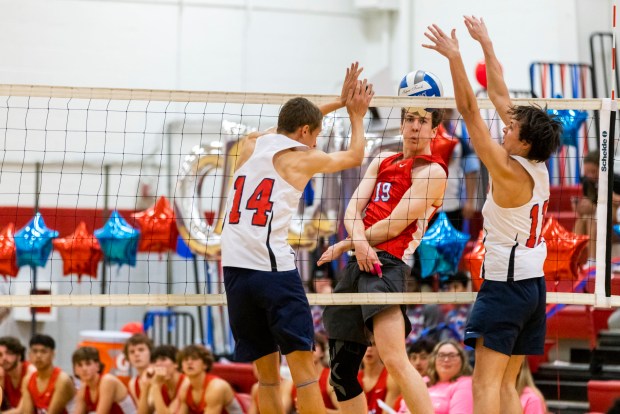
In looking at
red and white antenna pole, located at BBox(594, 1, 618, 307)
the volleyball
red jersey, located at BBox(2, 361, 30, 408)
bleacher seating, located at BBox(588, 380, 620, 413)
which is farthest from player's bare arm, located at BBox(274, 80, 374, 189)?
red jersey, located at BBox(2, 361, 30, 408)

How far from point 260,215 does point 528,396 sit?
331cm

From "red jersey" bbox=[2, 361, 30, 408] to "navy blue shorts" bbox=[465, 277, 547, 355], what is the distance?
6679 mm

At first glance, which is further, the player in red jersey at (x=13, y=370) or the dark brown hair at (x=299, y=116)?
the player in red jersey at (x=13, y=370)

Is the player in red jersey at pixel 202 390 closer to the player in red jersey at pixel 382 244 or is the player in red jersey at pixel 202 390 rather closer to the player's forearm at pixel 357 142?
the player in red jersey at pixel 382 244

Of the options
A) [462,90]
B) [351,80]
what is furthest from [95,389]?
[462,90]

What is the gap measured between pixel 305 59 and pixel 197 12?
1.85 meters

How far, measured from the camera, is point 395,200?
620cm

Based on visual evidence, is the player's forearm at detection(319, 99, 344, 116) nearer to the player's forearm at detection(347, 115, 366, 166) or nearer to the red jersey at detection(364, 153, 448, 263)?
the player's forearm at detection(347, 115, 366, 166)

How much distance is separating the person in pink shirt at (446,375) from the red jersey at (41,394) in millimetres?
4053

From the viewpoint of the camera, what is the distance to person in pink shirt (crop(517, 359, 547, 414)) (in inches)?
307

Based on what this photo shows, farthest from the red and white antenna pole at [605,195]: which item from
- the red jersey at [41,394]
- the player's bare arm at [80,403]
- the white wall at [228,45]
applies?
the white wall at [228,45]

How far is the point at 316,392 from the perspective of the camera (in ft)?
18.9

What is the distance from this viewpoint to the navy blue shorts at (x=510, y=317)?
5.61 metres

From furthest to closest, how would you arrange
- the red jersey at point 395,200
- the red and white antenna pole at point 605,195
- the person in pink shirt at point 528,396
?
1. the person in pink shirt at point 528,396
2. the red and white antenna pole at point 605,195
3. the red jersey at point 395,200
